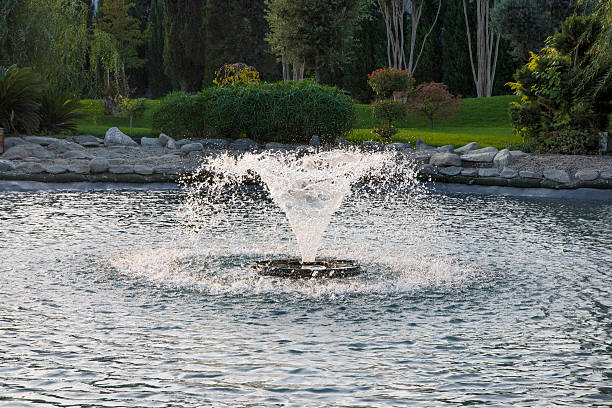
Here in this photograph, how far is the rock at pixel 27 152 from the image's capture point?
1984 cm

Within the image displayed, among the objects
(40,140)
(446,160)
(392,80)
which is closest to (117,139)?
(40,140)

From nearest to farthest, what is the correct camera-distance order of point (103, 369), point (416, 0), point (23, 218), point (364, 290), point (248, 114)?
point (103, 369) < point (364, 290) < point (23, 218) < point (248, 114) < point (416, 0)

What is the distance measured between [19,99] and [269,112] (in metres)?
7.18

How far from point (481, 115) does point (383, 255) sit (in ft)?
79.3

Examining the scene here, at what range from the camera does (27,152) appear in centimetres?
2025

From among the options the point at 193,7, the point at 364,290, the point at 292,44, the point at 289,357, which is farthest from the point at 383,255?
the point at 193,7

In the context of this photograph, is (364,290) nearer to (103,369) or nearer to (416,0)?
(103,369)

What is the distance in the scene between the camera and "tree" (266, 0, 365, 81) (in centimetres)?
3200

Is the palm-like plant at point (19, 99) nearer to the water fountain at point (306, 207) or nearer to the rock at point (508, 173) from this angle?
the rock at point (508, 173)

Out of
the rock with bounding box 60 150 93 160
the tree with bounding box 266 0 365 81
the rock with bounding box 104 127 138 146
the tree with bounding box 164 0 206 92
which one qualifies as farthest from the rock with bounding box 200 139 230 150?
the tree with bounding box 164 0 206 92

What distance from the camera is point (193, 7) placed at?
4316cm

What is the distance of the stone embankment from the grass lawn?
2.47 m

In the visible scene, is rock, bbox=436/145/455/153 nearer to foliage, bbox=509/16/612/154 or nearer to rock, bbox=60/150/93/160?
foliage, bbox=509/16/612/154

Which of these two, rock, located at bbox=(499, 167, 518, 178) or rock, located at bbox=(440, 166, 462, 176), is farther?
rock, located at bbox=(440, 166, 462, 176)
